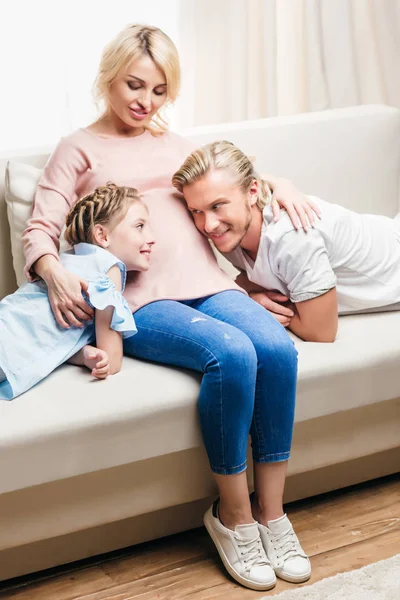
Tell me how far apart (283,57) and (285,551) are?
2.25 meters

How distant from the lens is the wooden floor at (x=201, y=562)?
5.21ft

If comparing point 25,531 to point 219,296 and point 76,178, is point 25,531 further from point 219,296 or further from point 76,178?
point 76,178

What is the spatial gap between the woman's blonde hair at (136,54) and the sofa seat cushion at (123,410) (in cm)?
65

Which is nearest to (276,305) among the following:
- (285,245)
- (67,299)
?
(285,245)

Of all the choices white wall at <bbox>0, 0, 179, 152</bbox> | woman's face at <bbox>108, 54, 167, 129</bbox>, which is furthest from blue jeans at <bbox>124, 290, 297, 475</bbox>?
white wall at <bbox>0, 0, 179, 152</bbox>

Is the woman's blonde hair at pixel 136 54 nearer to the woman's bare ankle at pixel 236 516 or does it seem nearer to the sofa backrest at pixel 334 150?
the sofa backrest at pixel 334 150

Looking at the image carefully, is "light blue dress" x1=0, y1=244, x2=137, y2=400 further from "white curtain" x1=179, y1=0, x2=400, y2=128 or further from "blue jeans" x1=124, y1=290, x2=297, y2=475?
"white curtain" x1=179, y1=0, x2=400, y2=128

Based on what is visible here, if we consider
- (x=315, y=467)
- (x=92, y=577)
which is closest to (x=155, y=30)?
(x=315, y=467)

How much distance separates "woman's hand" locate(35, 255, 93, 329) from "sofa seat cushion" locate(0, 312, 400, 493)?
0.34 feet

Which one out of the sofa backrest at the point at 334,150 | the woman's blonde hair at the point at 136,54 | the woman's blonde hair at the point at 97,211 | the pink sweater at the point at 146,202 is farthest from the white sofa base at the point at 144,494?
the woman's blonde hair at the point at 136,54

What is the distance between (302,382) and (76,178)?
26.7 inches

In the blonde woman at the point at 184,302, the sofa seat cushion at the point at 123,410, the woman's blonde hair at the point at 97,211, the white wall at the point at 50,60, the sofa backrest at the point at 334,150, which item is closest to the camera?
the sofa seat cushion at the point at 123,410

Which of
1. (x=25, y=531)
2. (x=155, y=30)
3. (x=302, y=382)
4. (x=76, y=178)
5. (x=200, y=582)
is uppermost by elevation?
(x=155, y=30)

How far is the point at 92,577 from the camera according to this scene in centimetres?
164
